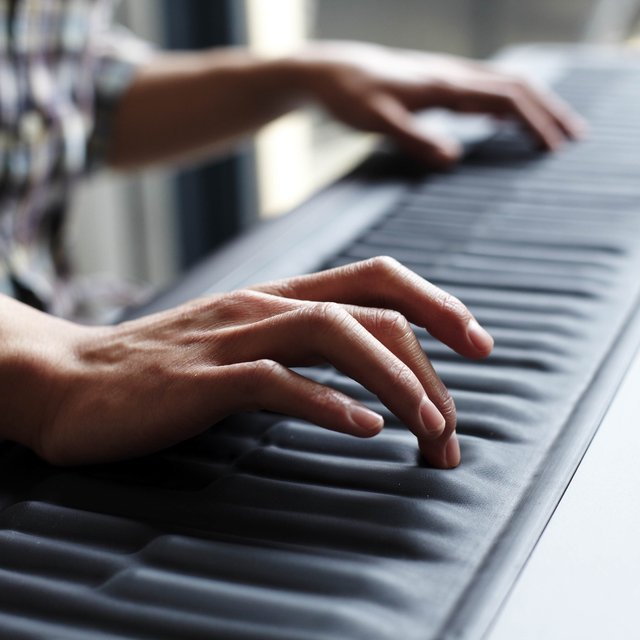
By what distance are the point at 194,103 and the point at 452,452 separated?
3.20 feet

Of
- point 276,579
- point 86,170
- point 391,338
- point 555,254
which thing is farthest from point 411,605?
point 86,170

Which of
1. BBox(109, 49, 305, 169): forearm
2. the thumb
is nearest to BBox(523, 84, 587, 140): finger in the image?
the thumb

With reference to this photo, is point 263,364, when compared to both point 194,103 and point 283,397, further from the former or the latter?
point 194,103

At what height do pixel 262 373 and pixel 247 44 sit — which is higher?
pixel 262 373

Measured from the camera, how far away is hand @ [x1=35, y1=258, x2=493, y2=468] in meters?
0.57

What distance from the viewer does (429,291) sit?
625 millimetres

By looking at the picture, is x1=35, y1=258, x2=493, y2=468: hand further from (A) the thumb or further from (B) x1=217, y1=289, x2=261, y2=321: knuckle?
(A) the thumb

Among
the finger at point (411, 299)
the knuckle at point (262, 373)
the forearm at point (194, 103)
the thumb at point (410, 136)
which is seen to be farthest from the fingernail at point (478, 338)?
the forearm at point (194, 103)

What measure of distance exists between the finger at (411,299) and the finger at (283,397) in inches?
3.3

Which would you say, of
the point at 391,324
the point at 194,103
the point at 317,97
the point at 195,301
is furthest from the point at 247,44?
the point at 391,324

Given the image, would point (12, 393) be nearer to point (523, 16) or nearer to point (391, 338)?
point (391, 338)

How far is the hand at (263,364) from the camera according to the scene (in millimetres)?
568

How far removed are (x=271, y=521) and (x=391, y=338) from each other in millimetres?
128

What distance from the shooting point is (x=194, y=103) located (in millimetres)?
1437
